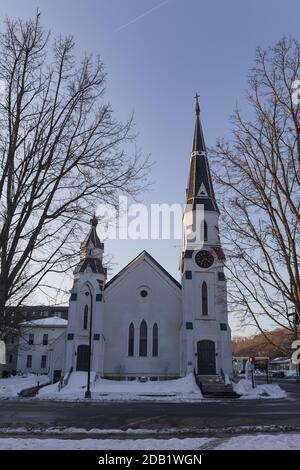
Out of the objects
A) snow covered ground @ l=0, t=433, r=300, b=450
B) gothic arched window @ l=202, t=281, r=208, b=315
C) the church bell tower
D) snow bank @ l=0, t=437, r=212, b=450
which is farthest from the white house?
snow covered ground @ l=0, t=433, r=300, b=450

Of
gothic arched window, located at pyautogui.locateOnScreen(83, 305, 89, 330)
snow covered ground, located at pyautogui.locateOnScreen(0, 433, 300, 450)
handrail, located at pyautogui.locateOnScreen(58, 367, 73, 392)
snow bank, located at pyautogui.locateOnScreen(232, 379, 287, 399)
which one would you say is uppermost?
gothic arched window, located at pyautogui.locateOnScreen(83, 305, 89, 330)

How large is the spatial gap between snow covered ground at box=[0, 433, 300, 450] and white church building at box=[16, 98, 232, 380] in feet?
88.5

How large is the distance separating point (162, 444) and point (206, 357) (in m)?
28.7

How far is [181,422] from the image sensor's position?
50.1ft

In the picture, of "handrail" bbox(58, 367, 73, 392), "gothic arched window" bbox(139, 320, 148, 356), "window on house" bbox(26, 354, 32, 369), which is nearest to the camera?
"handrail" bbox(58, 367, 73, 392)

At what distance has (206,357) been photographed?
37625mm

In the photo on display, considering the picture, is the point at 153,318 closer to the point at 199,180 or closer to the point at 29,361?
the point at 199,180

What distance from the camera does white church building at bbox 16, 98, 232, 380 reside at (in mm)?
38125

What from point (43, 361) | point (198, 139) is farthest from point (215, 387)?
point (43, 361)

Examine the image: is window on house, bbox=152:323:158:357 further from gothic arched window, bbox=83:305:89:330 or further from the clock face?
the clock face

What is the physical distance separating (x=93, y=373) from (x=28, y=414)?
20.0 meters

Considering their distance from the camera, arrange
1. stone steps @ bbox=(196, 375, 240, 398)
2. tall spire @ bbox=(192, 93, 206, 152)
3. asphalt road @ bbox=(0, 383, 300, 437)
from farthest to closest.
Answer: tall spire @ bbox=(192, 93, 206, 152) < stone steps @ bbox=(196, 375, 240, 398) < asphalt road @ bbox=(0, 383, 300, 437)
